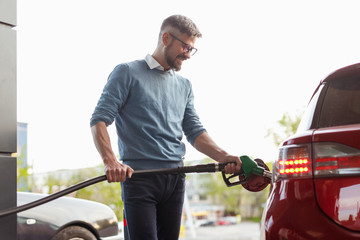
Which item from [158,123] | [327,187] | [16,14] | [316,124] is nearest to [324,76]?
[316,124]

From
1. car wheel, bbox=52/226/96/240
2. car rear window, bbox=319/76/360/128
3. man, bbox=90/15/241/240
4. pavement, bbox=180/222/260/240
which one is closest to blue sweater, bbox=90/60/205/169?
man, bbox=90/15/241/240

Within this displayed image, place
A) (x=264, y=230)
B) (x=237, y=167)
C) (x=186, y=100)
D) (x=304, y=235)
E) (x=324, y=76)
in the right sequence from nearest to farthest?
(x=304, y=235) < (x=264, y=230) < (x=324, y=76) < (x=237, y=167) < (x=186, y=100)

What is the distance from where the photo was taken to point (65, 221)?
423 cm

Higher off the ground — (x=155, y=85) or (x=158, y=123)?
(x=155, y=85)

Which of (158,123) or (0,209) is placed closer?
(0,209)

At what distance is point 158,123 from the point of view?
297 cm

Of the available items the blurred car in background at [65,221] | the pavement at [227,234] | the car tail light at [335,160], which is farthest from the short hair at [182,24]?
the pavement at [227,234]

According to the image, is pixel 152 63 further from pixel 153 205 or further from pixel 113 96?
pixel 153 205

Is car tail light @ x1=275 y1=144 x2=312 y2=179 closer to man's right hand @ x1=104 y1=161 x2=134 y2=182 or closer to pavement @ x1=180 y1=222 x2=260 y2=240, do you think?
man's right hand @ x1=104 y1=161 x2=134 y2=182

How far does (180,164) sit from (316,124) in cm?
108

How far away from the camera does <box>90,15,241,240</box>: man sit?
2828mm

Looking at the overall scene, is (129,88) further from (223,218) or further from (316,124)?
(223,218)

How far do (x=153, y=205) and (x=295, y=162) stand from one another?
1.04 m

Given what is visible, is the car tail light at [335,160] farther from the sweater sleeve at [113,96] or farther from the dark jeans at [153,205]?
the sweater sleeve at [113,96]
